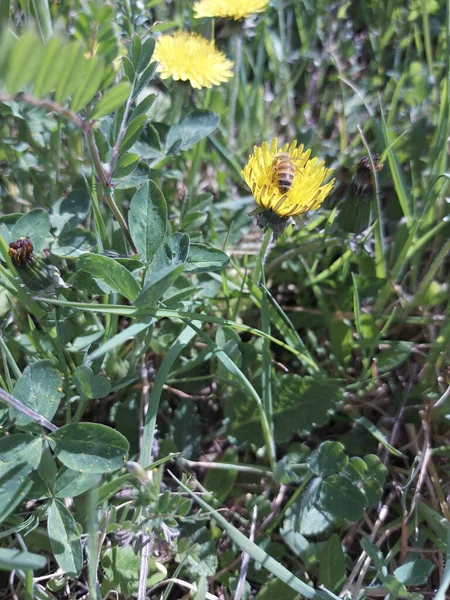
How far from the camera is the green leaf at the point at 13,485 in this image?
1.05 m

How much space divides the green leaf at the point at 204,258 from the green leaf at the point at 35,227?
1.27 ft

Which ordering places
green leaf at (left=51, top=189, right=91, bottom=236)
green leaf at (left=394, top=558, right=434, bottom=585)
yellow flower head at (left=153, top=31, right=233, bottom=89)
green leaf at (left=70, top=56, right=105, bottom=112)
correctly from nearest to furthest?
green leaf at (left=70, top=56, right=105, bottom=112) < green leaf at (left=394, top=558, right=434, bottom=585) < green leaf at (left=51, top=189, right=91, bottom=236) < yellow flower head at (left=153, top=31, right=233, bottom=89)

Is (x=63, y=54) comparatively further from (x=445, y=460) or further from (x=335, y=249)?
(x=445, y=460)

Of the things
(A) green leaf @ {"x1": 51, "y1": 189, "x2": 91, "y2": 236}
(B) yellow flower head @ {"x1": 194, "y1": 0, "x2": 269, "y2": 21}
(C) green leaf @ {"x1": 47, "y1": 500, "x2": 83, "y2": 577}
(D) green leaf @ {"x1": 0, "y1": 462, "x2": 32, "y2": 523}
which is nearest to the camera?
(D) green leaf @ {"x1": 0, "y1": 462, "x2": 32, "y2": 523}

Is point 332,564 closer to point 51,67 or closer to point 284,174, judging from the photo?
point 284,174

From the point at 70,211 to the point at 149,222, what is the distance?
0.32 m

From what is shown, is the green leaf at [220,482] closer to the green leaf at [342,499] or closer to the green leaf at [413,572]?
the green leaf at [342,499]

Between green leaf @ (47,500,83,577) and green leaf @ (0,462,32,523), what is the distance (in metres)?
0.13

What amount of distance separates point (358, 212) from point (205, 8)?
845mm

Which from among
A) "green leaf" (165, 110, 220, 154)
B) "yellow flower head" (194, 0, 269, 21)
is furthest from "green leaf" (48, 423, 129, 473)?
"yellow flower head" (194, 0, 269, 21)

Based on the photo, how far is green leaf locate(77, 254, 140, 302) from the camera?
117 centimetres

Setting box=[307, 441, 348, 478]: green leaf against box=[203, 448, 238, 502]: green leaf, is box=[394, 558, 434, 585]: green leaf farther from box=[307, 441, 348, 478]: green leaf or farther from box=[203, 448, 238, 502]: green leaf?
box=[203, 448, 238, 502]: green leaf

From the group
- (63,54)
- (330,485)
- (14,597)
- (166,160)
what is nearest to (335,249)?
(166,160)

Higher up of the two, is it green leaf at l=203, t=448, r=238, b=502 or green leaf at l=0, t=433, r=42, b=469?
green leaf at l=0, t=433, r=42, b=469
